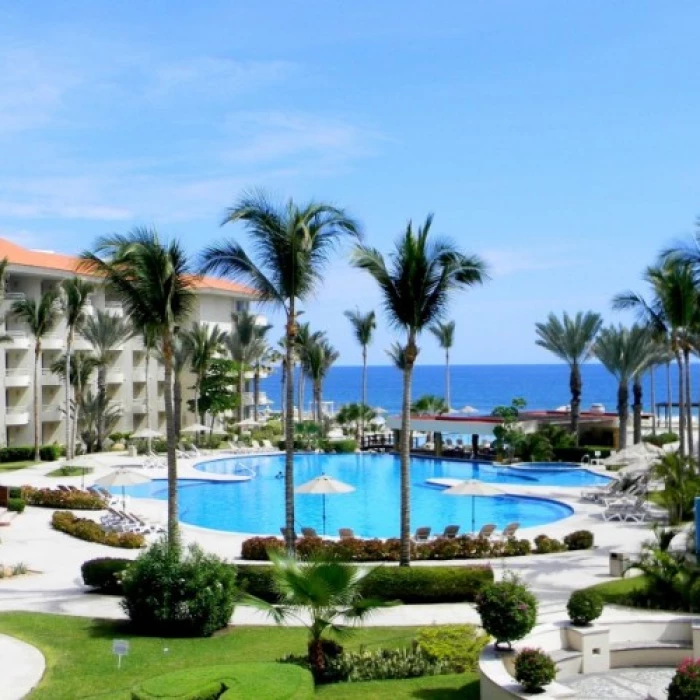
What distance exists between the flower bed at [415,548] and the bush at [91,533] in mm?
3890

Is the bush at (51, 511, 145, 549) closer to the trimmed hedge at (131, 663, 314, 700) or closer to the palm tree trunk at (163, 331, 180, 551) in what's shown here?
the palm tree trunk at (163, 331, 180, 551)

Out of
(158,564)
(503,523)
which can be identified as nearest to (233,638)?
(158,564)

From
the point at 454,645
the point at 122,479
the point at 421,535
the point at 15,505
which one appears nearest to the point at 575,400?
the point at 421,535

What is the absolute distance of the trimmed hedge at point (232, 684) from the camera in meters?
11.9

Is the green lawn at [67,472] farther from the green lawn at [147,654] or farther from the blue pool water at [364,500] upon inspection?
the green lawn at [147,654]

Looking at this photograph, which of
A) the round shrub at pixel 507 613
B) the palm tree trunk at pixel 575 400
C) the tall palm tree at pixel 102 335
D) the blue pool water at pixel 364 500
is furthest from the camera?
the tall palm tree at pixel 102 335

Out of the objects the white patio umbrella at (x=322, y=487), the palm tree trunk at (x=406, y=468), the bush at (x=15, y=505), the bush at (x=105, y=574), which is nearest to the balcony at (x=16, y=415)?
the bush at (x=15, y=505)

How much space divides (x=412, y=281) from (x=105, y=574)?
9.19m

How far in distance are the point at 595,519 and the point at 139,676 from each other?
63.3 feet

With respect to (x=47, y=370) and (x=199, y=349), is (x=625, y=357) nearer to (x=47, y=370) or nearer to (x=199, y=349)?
(x=199, y=349)

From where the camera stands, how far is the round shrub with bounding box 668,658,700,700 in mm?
10477

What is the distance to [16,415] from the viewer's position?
53656mm

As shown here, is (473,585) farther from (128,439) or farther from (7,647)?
(128,439)

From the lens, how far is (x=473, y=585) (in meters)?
20.1
